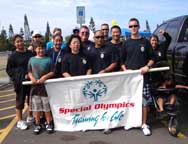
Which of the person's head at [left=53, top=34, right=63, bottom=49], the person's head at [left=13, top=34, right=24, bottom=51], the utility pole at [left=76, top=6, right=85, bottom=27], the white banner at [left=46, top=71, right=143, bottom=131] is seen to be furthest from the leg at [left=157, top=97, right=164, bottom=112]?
the utility pole at [left=76, top=6, right=85, bottom=27]

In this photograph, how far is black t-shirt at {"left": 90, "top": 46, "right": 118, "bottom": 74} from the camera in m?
7.68

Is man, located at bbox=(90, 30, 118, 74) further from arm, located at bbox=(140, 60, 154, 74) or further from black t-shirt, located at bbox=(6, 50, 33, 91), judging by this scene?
black t-shirt, located at bbox=(6, 50, 33, 91)

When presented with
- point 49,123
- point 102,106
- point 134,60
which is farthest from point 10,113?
point 134,60

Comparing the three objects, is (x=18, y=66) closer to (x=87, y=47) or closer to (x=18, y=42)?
(x=18, y=42)

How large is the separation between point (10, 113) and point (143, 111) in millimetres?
3908

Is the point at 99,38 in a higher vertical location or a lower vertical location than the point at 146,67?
higher

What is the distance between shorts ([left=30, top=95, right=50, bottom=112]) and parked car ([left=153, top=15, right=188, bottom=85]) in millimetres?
2529

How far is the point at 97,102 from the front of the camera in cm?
755

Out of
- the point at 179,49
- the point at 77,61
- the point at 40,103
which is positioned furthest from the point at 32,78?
the point at 179,49

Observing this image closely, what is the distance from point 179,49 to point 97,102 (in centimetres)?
193

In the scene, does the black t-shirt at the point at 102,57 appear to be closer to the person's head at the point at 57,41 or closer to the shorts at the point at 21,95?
the person's head at the point at 57,41

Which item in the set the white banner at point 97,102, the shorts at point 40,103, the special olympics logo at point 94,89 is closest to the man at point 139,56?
the white banner at point 97,102

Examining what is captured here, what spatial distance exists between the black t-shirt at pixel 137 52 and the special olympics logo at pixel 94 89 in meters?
0.62

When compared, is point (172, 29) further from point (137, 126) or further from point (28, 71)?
point (28, 71)
